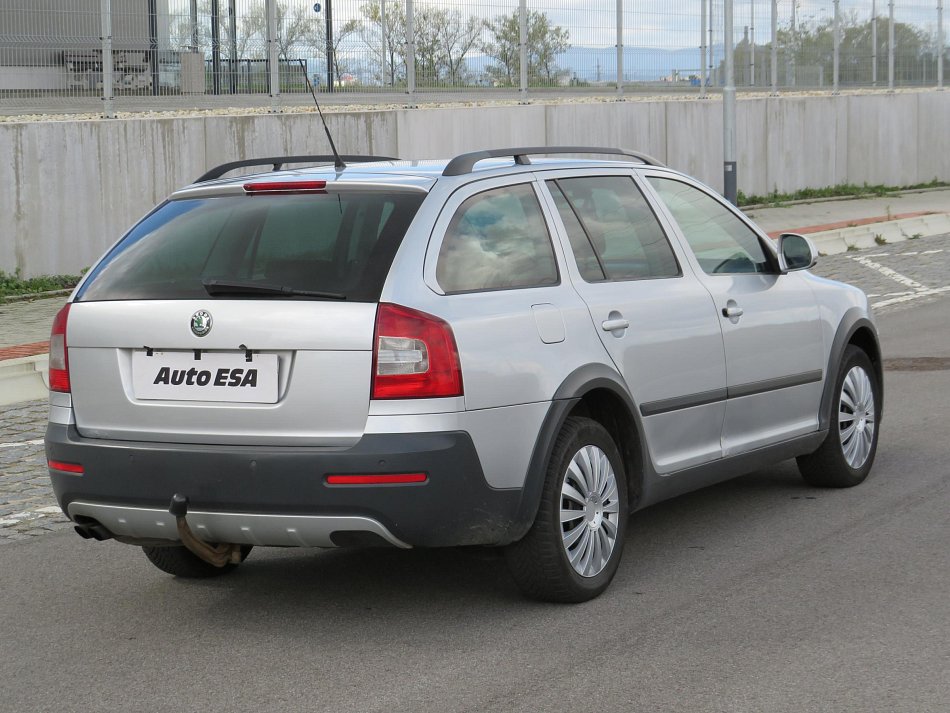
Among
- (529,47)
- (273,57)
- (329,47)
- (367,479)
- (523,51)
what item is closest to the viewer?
(367,479)

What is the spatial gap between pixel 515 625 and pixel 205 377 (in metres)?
1.36

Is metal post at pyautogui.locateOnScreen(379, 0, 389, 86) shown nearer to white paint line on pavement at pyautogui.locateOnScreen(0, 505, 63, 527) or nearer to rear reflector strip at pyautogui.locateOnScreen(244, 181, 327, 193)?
white paint line on pavement at pyautogui.locateOnScreen(0, 505, 63, 527)

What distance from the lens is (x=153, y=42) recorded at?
16391 millimetres

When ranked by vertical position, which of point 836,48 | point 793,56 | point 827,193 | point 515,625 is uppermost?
point 836,48

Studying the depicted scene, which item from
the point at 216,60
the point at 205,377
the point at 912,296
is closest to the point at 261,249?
the point at 205,377

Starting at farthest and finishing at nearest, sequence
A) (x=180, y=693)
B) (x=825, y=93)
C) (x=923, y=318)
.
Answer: (x=825, y=93), (x=923, y=318), (x=180, y=693)

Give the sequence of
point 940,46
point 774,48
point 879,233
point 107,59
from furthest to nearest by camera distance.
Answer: point 940,46, point 774,48, point 879,233, point 107,59

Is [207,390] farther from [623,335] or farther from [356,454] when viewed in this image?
[623,335]

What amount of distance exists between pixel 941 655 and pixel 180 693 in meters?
2.37

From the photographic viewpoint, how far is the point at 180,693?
15.1ft

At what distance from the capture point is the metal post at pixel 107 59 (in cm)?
1577

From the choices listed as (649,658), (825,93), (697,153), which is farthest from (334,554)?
(825,93)

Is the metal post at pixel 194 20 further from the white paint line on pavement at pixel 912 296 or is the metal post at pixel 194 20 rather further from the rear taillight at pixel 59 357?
the rear taillight at pixel 59 357

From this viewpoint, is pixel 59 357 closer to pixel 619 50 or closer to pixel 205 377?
pixel 205 377
